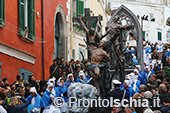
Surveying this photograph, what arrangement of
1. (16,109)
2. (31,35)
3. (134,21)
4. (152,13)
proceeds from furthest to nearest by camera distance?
(152,13), (134,21), (31,35), (16,109)

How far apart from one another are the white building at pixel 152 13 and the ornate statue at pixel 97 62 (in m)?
48.9

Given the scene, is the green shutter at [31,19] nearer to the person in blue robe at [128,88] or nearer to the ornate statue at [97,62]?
the ornate statue at [97,62]

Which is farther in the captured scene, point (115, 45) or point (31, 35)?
point (31, 35)

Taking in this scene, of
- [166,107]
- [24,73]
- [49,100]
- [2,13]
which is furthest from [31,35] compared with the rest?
[166,107]

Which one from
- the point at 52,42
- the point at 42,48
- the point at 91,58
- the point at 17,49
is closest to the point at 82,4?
the point at 52,42

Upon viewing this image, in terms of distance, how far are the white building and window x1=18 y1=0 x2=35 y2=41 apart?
1703 inches

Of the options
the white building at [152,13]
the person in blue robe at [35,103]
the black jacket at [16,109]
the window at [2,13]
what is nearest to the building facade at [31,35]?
the window at [2,13]

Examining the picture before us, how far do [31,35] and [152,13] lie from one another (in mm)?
50689

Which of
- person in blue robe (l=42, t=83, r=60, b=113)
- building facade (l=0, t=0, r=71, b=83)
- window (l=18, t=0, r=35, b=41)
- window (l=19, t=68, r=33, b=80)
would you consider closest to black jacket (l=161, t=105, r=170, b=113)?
person in blue robe (l=42, t=83, r=60, b=113)

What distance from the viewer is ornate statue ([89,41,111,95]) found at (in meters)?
16.7

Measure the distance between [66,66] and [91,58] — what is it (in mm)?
5958

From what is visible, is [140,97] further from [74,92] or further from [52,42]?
[52,42]

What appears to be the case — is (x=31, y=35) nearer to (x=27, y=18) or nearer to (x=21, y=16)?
(x=27, y=18)

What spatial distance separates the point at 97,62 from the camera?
1692cm
